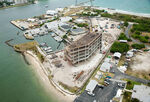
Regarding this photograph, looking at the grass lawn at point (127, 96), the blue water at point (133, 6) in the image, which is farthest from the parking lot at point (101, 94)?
the blue water at point (133, 6)

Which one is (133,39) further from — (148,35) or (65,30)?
(65,30)

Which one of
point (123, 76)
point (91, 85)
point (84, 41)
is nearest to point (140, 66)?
point (123, 76)

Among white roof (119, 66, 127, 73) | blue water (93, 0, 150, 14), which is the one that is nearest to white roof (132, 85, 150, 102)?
white roof (119, 66, 127, 73)

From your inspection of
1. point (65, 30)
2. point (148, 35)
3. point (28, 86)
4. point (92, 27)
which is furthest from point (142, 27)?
point (28, 86)

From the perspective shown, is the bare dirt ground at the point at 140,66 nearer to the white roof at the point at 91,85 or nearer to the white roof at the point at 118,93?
the white roof at the point at 118,93

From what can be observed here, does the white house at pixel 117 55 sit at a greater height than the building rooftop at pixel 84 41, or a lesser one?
lesser

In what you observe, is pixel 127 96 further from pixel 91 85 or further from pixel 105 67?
pixel 105 67

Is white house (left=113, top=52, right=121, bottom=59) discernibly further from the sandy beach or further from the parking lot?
the sandy beach
